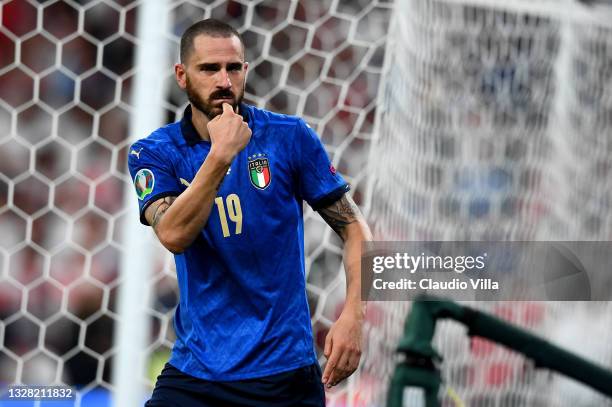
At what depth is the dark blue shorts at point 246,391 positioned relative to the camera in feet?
5.49

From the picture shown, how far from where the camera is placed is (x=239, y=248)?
169 cm

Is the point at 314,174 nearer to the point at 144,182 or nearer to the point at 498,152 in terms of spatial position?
the point at 144,182

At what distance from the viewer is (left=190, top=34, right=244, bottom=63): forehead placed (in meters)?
1.70

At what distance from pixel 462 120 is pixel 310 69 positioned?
0.57 meters

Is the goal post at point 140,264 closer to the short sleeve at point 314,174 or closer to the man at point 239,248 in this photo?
the man at point 239,248

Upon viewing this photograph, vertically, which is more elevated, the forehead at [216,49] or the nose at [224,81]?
the forehead at [216,49]

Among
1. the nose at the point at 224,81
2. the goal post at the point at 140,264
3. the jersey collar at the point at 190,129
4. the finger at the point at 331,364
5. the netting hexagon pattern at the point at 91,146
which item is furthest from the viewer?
the netting hexagon pattern at the point at 91,146

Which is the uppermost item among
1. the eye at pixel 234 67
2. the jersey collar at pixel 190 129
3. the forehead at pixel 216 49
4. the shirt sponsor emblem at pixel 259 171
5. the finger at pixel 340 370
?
the forehead at pixel 216 49

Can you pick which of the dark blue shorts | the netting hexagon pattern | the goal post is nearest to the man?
the dark blue shorts

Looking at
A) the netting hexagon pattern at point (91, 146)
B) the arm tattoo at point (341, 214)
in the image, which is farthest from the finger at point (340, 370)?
the netting hexagon pattern at point (91, 146)

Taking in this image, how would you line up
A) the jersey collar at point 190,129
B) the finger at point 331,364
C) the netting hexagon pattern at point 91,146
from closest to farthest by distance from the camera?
the finger at point 331,364, the jersey collar at point 190,129, the netting hexagon pattern at point 91,146

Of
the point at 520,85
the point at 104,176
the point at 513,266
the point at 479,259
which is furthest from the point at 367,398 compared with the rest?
the point at 520,85

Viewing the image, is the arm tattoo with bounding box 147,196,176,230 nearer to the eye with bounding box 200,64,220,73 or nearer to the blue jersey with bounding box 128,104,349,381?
the blue jersey with bounding box 128,104,349,381

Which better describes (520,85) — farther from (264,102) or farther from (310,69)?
(264,102)
